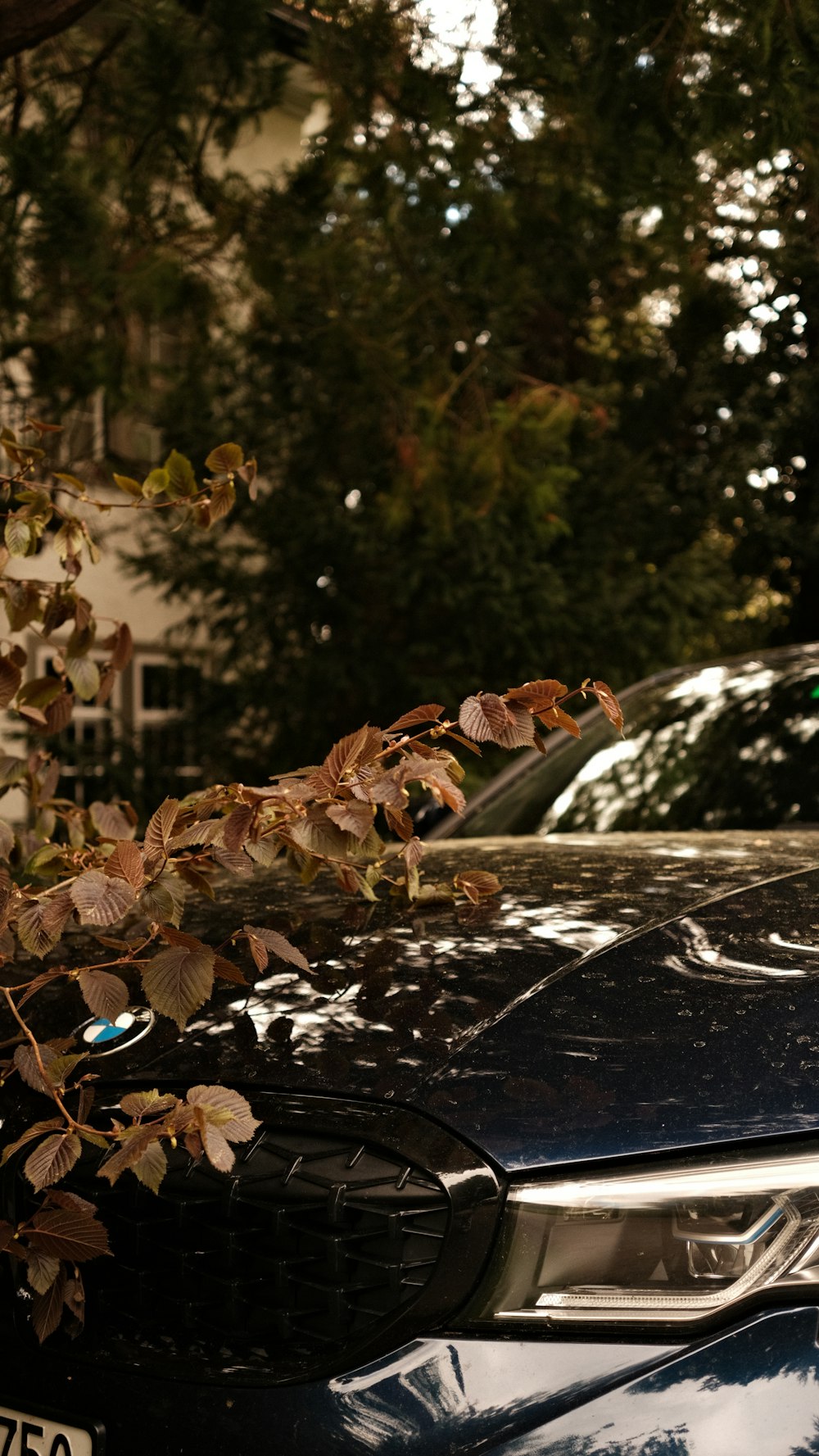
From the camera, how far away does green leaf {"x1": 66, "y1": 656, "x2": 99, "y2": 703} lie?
295cm

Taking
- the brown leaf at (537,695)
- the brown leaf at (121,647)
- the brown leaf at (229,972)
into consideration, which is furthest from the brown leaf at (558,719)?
the brown leaf at (121,647)

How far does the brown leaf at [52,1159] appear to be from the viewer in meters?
1.69

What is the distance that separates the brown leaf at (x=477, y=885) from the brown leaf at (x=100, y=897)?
63 cm

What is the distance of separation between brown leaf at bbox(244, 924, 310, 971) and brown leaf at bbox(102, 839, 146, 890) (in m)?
0.16

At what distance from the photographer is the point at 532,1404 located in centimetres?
148

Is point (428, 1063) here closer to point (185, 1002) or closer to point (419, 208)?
point (185, 1002)

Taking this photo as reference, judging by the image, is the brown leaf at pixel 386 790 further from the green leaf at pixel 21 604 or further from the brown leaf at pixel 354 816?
the green leaf at pixel 21 604

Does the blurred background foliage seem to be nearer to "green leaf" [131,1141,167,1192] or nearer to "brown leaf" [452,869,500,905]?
"brown leaf" [452,869,500,905]

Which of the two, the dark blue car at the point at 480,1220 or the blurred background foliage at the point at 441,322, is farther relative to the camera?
the blurred background foliage at the point at 441,322

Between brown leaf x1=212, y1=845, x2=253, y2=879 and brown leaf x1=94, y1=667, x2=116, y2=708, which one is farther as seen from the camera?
Result: brown leaf x1=94, y1=667, x2=116, y2=708

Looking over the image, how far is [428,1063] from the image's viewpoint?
5.65 ft

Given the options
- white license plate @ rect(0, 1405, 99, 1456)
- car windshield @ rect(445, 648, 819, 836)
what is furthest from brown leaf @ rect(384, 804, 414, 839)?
car windshield @ rect(445, 648, 819, 836)

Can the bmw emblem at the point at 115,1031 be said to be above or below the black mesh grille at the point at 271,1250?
above

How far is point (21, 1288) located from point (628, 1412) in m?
0.80
